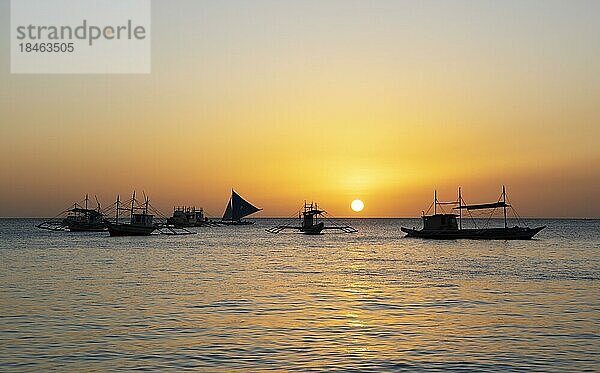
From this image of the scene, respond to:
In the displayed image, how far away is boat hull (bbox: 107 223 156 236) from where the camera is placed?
453 feet

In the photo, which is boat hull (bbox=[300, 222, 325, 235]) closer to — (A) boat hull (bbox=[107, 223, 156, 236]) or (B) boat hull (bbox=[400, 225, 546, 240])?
(A) boat hull (bbox=[107, 223, 156, 236])

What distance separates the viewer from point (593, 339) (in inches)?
1057

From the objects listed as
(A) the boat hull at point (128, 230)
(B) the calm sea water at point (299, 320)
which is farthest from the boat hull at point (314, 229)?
(B) the calm sea water at point (299, 320)

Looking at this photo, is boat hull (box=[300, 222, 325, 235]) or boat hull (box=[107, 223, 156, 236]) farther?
boat hull (box=[300, 222, 325, 235])

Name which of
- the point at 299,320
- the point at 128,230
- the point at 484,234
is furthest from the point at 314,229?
the point at 299,320

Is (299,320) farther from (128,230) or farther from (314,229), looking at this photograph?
(314,229)

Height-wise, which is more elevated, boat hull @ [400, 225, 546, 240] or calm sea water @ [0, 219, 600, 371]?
boat hull @ [400, 225, 546, 240]

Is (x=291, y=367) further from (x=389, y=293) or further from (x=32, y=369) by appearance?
(x=389, y=293)

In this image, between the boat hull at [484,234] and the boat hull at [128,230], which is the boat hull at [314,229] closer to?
the boat hull at [128,230]

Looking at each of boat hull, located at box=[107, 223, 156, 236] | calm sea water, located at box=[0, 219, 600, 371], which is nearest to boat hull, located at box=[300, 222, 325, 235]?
boat hull, located at box=[107, 223, 156, 236]

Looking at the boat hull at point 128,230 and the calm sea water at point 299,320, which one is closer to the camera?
the calm sea water at point 299,320

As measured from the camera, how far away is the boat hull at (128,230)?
13800cm

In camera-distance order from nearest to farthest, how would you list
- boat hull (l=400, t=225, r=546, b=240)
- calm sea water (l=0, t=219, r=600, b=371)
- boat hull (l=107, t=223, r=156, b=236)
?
calm sea water (l=0, t=219, r=600, b=371), boat hull (l=400, t=225, r=546, b=240), boat hull (l=107, t=223, r=156, b=236)

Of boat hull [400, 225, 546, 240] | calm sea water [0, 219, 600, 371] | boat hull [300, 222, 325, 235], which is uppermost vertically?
boat hull [300, 222, 325, 235]
